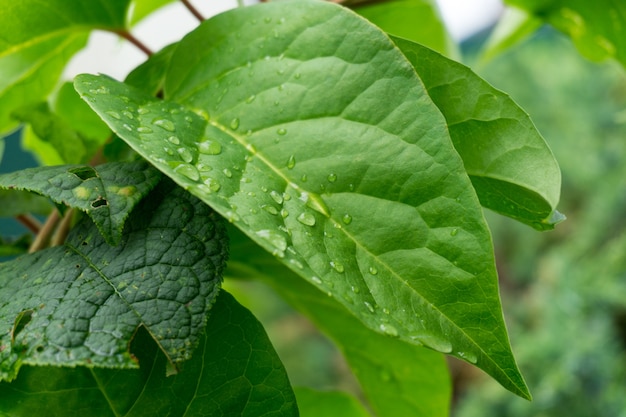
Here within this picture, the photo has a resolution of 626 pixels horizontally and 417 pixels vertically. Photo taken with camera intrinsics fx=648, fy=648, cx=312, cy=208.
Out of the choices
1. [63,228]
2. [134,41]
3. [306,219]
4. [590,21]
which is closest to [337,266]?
[306,219]

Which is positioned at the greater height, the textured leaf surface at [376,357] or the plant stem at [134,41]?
the plant stem at [134,41]

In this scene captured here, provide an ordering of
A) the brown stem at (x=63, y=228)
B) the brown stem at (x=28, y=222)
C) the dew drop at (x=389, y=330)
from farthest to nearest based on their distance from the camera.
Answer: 1. the brown stem at (x=28, y=222)
2. the brown stem at (x=63, y=228)
3. the dew drop at (x=389, y=330)

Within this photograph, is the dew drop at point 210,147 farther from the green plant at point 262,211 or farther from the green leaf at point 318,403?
the green leaf at point 318,403

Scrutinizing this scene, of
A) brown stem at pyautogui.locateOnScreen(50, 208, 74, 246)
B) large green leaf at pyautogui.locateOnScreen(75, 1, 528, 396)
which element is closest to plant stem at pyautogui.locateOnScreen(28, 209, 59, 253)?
brown stem at pyautogui.locateOnScreen(50, 208, 74, 246)

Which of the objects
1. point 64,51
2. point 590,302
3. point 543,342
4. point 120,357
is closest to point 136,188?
point 120,357

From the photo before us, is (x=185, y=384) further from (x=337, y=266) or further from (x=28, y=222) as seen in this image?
(x=28, y=222)

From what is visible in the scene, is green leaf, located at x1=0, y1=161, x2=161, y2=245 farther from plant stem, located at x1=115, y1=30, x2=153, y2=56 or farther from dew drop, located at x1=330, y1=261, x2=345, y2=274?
plant stem, located at x1=115, y1=30, x2=153, y2=56

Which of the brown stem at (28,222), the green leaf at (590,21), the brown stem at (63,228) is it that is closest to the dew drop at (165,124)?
the brown stem at (63,228)

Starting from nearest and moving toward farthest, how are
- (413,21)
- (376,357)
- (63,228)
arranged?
(63,228)
(376,357)
(413,21)
